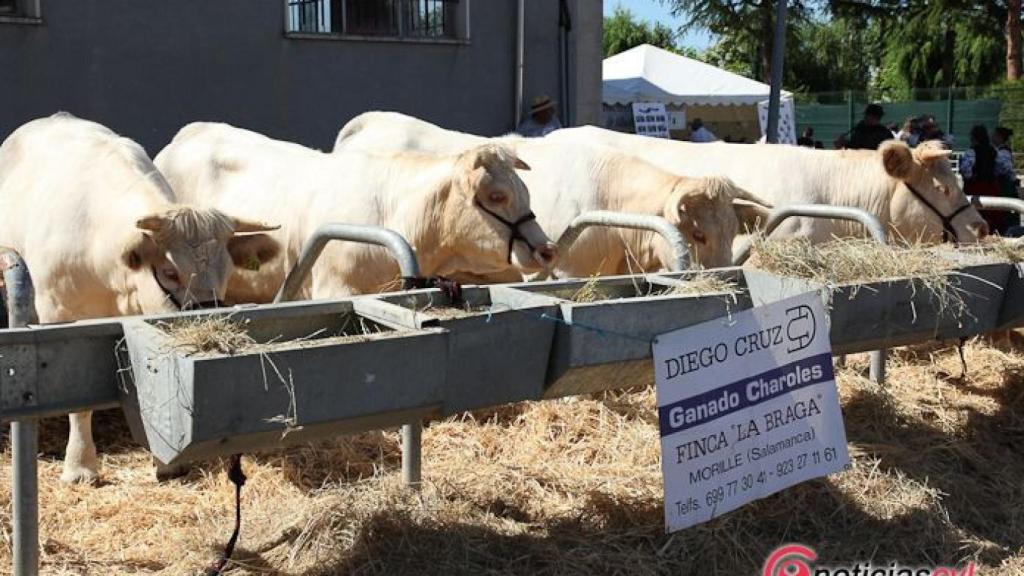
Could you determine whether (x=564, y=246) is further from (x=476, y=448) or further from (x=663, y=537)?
(x=663, y=537)

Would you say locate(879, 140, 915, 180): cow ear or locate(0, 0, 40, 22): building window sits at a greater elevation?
locate(0, 0, 40, 22): building window

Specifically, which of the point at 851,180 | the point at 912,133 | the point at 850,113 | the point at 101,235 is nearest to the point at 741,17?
the point at 850,113

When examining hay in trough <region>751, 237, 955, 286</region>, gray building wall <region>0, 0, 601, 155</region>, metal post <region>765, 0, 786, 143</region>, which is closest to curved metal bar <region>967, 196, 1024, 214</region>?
hay in trough <region>751, 237, 955, 286</region>

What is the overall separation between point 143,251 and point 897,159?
5.30 metres

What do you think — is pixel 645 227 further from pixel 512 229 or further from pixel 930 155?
pixel 930 155

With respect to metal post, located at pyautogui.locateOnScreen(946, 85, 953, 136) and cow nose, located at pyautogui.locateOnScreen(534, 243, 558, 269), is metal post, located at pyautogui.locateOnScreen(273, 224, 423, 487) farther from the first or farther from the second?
metal post, located at pyautogui.locateOnScreen(946, 85, 953, 136)

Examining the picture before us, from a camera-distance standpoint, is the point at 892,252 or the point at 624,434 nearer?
the point at 892,252

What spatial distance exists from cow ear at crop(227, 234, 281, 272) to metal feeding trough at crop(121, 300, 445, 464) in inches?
84.2

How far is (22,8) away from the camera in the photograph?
32.6 ft

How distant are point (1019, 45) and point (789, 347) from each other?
41347mm

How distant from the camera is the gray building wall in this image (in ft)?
33.3

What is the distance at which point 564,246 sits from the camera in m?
5.91

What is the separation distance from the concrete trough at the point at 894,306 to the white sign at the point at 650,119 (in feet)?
35.9

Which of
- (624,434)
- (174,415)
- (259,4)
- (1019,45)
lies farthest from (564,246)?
(1019,45)
